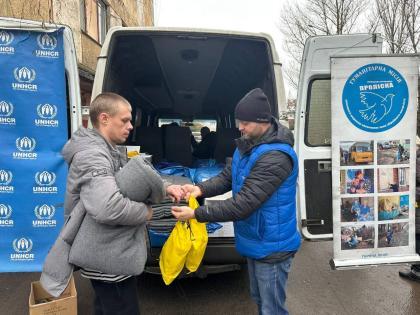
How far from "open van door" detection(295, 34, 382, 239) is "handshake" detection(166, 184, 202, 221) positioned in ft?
4.21

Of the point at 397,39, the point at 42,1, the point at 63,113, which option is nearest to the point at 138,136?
the point at 63,113

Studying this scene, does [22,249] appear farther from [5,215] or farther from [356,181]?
[356,181]

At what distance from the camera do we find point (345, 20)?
56.5 feet

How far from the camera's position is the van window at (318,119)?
3.60 meters

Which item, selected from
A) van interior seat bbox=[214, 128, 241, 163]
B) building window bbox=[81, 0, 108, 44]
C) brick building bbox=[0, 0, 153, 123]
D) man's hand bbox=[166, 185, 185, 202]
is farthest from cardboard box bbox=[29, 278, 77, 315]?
building window bbox=[81, 0, 108, 44]

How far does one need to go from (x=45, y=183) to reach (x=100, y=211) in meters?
1.64

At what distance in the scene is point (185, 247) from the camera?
8.25 ft

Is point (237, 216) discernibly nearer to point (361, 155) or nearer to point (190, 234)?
point (190, 234)

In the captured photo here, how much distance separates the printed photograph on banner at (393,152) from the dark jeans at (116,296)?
239 centimetres

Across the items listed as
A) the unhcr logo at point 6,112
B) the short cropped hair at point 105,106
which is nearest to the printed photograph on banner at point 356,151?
the short cropped hair at point 105,106

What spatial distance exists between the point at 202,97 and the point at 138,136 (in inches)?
91.0

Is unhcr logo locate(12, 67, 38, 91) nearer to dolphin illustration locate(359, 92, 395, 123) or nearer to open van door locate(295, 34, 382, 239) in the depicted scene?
open van door locate(295, 34, 382, 239)

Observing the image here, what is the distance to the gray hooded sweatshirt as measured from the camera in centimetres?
185

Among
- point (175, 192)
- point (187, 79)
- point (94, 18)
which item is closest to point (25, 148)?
point (175, 192)
